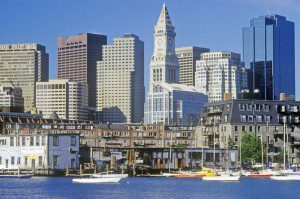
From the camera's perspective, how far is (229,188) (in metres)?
150

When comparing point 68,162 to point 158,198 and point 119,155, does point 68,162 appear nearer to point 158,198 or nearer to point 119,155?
point 119,155

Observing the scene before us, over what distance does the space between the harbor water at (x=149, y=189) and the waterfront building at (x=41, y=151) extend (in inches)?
188

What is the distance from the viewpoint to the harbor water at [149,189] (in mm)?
131750

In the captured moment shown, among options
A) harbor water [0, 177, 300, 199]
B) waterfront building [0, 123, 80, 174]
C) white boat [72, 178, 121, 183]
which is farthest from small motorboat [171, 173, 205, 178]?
waterfront building [0, 123, 80, 174]

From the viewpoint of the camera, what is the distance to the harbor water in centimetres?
13175

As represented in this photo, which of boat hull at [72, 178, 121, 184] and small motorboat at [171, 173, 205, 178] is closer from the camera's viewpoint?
boat hull at [72, 178, 121, 184]

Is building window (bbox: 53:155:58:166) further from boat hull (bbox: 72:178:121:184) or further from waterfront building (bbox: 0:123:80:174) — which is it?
boat hull (bbox: 72:178:121:184)

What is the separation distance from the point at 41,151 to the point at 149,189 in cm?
3379

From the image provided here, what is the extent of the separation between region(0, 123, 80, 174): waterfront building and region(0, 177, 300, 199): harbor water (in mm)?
4768

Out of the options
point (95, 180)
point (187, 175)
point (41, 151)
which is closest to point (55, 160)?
point (41, 151)

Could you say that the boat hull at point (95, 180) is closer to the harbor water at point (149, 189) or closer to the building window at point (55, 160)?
the harbor water at point (149, 189)

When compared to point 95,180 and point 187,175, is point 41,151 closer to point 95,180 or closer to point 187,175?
point 95,180

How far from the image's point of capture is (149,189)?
14462cm

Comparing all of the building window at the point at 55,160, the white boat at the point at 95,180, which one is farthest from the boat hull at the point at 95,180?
the building window at the point at 55,160
